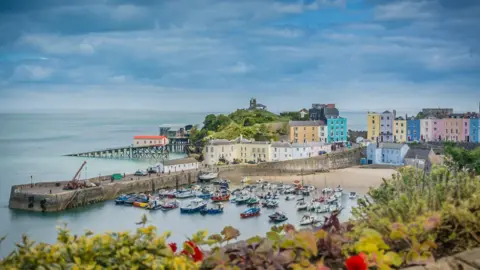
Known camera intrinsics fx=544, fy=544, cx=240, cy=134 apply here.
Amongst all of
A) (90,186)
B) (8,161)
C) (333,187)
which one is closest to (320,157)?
(333,187)

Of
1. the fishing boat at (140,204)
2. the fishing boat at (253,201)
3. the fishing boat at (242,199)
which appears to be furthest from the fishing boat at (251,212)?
the fishing boat at (140,204)

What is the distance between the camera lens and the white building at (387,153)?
32.1 metres

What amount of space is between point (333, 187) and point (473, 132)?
20.8 m

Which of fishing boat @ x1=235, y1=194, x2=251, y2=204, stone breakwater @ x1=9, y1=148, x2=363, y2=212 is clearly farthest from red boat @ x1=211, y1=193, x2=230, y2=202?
stone breakwater @ x1=9, y1=148, x2=363, y2=212

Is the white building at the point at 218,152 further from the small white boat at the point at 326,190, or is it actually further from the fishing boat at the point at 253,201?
the fishing boat at the point at 253,201

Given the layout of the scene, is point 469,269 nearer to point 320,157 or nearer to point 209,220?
point 209,220

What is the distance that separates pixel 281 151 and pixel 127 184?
12025 mm

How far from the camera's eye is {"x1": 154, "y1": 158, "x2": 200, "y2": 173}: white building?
28531 mm

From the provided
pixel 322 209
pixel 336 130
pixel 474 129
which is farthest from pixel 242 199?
pixel 474 129

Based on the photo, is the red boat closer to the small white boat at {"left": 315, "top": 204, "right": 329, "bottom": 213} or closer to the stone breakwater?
the small white boat at {"left": 315, "top": 204, "right": 329, "bottom": 213}

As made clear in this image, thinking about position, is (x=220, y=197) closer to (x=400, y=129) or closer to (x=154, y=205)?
(x=154, y=205)

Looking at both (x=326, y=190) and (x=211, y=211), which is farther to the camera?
(x=326, y=190)

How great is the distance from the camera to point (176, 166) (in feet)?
96.0

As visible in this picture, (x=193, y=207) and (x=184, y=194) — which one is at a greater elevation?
(x=184, y=194)
